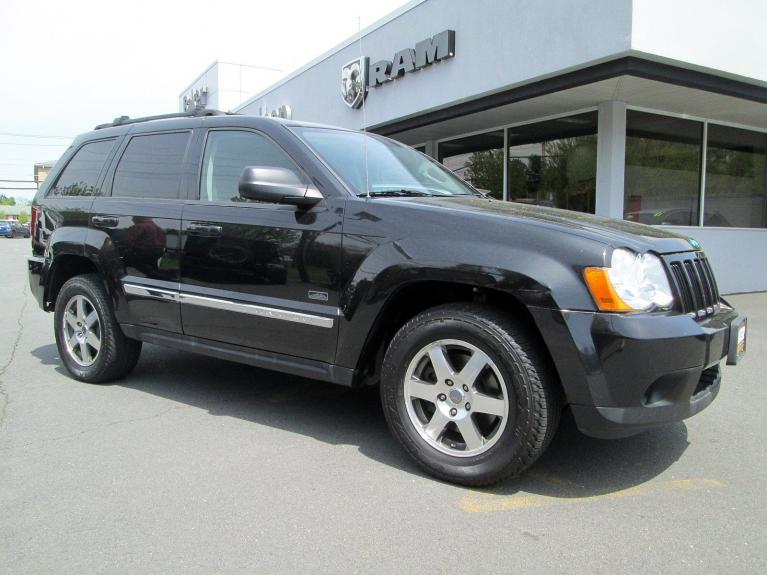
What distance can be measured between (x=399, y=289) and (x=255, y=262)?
1002mm

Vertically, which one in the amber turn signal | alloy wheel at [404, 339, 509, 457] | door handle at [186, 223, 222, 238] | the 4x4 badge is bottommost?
alloy wheel at [404, 339, 509, 457]

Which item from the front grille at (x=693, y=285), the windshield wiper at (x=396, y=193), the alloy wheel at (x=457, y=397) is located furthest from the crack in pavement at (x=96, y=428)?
the front grille at (x=693, y=285)

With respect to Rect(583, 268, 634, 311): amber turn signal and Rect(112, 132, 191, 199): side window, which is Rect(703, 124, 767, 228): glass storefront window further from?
Rect(112, 132, 191, 199): side window

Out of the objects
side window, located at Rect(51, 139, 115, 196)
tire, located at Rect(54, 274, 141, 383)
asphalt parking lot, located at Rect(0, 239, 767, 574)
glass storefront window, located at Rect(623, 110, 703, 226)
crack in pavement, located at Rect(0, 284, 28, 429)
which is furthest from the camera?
glass storefront window, located at Rect(623, 110, 703, 226)

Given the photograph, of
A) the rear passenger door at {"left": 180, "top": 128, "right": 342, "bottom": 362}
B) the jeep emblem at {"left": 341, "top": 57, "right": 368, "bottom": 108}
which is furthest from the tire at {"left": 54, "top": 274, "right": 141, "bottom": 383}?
the jeep emblem at {"left": 341, "top": 57, "right": 368, "bottom": 108}

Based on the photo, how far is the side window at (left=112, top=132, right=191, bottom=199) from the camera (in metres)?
4.44

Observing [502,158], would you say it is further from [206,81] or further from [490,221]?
[206,81]

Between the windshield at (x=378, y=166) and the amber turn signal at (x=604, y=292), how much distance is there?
4.53ft

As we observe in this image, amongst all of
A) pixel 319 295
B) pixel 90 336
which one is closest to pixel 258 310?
pixel 319 295

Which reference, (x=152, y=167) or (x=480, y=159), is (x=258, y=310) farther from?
(x=480, y=159)

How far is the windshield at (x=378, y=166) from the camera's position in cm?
376

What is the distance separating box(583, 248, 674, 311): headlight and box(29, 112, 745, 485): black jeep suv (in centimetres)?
1

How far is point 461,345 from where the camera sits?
3.10 metres

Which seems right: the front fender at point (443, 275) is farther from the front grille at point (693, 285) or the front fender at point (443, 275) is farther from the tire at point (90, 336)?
the tire at point (90, 336)
